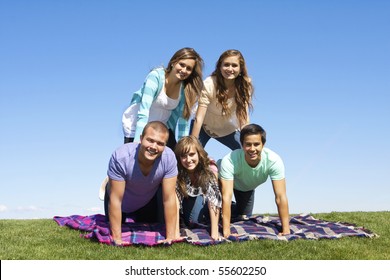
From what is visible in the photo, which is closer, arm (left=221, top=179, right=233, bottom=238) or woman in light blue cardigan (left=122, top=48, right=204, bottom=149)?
arm (left=221, top=179, right=233, bottom=238)

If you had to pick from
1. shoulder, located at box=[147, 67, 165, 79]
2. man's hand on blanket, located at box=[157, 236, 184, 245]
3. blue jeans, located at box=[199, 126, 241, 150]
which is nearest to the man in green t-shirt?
man's hand on blanket, located at box=[157, 236, 184, 245]

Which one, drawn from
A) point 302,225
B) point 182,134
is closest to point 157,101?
point 182,134

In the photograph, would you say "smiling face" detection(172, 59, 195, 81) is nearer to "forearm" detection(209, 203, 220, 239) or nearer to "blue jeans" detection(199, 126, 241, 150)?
"blue jeans" detection(199, 126, 241, 150)

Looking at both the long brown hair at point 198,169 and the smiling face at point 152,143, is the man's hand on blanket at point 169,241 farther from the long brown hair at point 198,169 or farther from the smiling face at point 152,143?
the smiling face at point 152,143

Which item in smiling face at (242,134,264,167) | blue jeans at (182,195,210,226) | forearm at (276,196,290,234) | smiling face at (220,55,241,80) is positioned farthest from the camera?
smiling face at (220,55,241,80)

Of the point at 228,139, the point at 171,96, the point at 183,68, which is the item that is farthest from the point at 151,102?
the point at 228,139

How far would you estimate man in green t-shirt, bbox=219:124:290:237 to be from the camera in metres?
7.12

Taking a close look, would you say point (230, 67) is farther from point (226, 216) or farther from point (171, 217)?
point (171, 217)

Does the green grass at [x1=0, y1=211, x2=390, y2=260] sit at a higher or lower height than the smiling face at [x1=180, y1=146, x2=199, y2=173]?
lower

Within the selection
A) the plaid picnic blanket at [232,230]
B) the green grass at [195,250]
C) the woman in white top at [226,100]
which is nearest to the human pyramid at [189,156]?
the woman in white top at [226,100]

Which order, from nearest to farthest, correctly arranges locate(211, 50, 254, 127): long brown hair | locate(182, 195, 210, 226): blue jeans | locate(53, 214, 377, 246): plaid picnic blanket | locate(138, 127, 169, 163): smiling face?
locate(138, 127, 169, 163): smiling face
locate(53, 214, 377, 246): plaid picnic blanket
locate(182, 195, 210, 226): blue jeans
locate(211, 50, 254, 127): long brown hair

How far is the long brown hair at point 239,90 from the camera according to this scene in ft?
26.3

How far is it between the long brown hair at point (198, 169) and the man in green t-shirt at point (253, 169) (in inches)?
8.4
